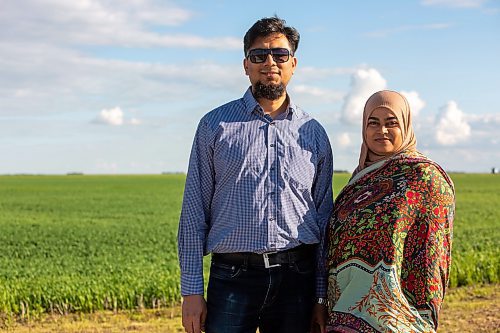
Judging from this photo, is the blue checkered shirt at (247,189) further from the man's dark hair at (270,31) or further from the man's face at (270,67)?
the man's dark hair at (270,31)

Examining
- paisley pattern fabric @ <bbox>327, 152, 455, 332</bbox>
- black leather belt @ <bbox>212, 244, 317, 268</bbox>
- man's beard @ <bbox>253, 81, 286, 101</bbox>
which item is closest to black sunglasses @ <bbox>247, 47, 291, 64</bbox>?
man's beard @ <bbox>253, 81, 286, 101</bbox>

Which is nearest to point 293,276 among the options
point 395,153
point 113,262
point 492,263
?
point 395,153

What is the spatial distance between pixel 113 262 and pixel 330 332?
35.0ft

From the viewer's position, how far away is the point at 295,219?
143 inches

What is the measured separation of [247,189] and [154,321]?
16.2ft

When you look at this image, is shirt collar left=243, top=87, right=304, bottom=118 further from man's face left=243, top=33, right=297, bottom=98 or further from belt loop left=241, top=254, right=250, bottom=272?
belt loop left=241, top=254, right=250, bottom=272

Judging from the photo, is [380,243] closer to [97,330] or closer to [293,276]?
[293,276]

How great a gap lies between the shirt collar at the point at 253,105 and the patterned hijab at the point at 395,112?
355mm

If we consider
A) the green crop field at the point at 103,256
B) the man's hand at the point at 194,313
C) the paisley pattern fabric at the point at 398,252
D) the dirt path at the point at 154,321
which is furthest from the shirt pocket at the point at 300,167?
the green crop field at the point at 103,256

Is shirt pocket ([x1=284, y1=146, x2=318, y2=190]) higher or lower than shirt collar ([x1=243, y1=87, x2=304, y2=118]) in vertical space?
lower

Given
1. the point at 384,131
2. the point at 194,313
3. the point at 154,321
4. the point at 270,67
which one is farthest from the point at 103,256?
the point at 384,131

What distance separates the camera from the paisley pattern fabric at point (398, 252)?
132 inches

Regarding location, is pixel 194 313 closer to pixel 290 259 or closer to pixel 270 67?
pixel 290 259

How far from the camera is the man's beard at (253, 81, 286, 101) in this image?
3.65 metres
